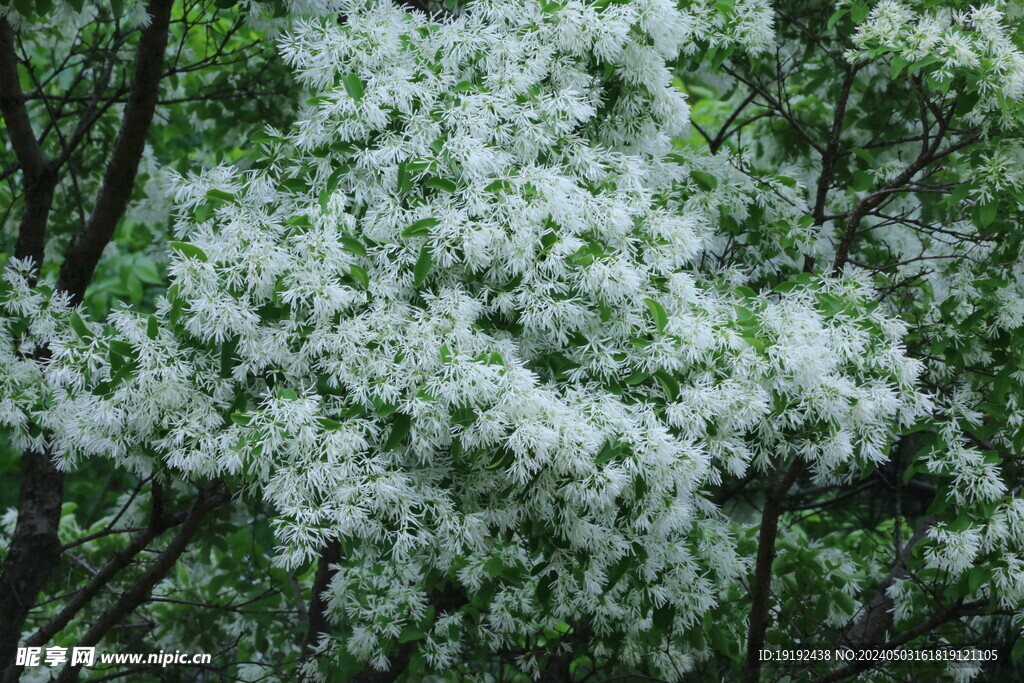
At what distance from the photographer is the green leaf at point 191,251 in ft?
10.6

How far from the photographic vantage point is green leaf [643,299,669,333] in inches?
131

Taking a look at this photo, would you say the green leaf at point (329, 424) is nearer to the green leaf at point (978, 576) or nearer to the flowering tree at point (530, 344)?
the flowering tree at point (530, 344)

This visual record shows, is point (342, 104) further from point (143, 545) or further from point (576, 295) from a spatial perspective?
point (143, 545)

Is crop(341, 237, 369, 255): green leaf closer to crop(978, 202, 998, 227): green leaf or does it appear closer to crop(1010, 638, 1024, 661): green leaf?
crop(978, 202, 998, 227): green leaf

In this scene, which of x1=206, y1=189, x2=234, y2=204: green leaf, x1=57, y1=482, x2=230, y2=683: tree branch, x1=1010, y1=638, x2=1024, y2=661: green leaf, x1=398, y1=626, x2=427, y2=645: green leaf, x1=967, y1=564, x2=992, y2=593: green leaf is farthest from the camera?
x1=57, y1=482, x2=230, y2=683: tree branch

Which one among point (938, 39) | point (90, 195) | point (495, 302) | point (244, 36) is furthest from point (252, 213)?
point (244, 36)

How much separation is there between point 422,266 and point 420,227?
0.41 feet

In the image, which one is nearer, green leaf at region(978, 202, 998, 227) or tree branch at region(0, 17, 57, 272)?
green leaf at region(978, 202, 998, 227)

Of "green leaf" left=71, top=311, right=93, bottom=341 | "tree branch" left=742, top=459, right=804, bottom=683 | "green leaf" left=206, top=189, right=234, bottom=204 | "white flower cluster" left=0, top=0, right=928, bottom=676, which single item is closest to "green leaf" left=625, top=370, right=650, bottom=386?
"white flower cluster" left=0, top=0, right=928, bottom=676

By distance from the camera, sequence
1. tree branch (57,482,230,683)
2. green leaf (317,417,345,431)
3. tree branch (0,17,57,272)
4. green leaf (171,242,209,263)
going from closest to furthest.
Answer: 1. green leaf (317,417,345,431)
2. green leaf (171,242,209,263)
3. tree branch (57,482,230,683)
4. tree branch (0,17,57,272)

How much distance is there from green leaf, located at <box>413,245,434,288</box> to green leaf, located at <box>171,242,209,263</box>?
2.14 feet

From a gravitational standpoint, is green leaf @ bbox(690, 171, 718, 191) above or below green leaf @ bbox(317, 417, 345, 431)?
above

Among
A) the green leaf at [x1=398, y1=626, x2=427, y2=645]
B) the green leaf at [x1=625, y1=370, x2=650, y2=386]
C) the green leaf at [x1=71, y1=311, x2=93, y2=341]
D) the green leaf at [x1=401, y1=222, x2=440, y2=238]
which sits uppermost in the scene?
the green leaf at [x1=401, y1=222, x2=440, y2=238]

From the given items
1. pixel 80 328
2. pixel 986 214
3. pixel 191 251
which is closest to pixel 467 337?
pixel 191 251
